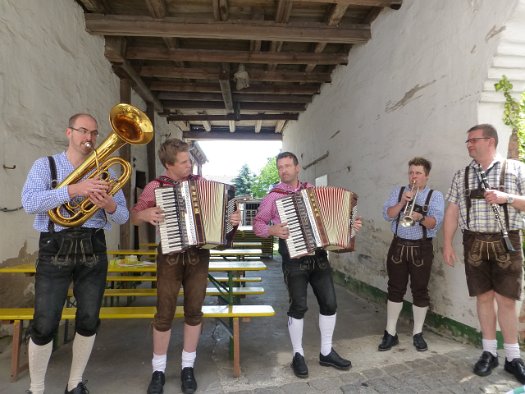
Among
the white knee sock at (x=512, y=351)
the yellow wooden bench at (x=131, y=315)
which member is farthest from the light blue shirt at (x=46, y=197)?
the white knee sock at (x=512, y=351)

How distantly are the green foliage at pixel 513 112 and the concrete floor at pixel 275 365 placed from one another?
1.91 metres

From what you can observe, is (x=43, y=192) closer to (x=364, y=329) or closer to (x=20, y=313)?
(x=20, y=313)

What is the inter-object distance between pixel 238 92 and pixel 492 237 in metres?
6.55

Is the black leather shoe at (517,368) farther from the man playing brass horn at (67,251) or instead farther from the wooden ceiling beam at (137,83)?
the wooden ceiling beam at (137,83)

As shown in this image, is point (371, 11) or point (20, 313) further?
point (371, 11)

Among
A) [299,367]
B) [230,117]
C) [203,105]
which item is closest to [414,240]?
[299,367]

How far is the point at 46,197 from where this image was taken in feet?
7.11

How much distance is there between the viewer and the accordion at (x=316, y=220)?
2.76 meters

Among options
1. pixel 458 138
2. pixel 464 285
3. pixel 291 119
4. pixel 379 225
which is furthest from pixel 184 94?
pixel 464 285

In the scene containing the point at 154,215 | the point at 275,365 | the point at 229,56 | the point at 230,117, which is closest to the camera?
the point at 154,215

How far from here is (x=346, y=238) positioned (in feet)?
9.32

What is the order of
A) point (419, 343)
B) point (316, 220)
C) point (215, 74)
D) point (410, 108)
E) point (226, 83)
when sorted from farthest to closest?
point (226, 83)
point (215, 74)
point (410, 108)
point (419, 343)
point (316, 220)

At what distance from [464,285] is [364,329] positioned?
116cm

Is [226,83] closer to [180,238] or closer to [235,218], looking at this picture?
[235,218]
